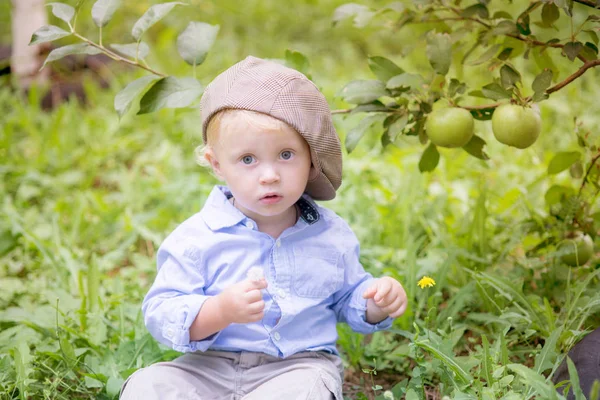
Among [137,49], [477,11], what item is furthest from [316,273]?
[477,11]

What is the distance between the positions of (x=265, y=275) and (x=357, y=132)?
1.67ft

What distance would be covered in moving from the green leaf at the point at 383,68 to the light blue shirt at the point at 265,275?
1.61 feet

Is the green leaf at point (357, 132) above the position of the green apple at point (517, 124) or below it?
below

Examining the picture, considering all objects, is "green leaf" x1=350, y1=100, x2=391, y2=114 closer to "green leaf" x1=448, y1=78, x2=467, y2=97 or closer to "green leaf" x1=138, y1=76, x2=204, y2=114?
"green leaf" x1=448, y1=78, x2=467, y2=97

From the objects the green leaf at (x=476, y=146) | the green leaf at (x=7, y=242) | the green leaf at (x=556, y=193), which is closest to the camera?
the green leaf at (x=476, y=146)

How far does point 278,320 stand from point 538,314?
2.51 feet

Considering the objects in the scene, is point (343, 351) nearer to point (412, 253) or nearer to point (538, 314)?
point (412, 253)

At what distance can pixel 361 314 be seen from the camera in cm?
157

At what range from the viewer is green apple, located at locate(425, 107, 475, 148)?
162cm

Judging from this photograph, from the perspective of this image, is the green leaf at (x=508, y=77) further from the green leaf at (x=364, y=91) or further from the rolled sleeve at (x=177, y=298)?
the rolled sleeve at (x=177, y=298)

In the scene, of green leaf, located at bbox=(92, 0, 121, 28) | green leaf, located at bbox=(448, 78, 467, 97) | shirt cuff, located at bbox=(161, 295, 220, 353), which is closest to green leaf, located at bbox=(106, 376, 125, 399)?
shirt cuff, located at bbox=(161, 295, 220, 353)

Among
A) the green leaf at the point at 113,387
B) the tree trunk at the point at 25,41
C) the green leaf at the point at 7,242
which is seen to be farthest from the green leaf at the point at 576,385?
the tree trunk at the point at 25,41

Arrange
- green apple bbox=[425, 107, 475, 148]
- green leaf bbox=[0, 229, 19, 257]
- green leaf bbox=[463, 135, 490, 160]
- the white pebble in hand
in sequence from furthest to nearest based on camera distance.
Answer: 1. green leaf bbox=[0, 229, 19, 257]
2. green leaf bbox=[463, 135, 490, 160]
3. green apple bbox=[425, 107, 475, 148]
4. the white pebble in hand

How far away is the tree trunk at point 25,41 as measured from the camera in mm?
4016
